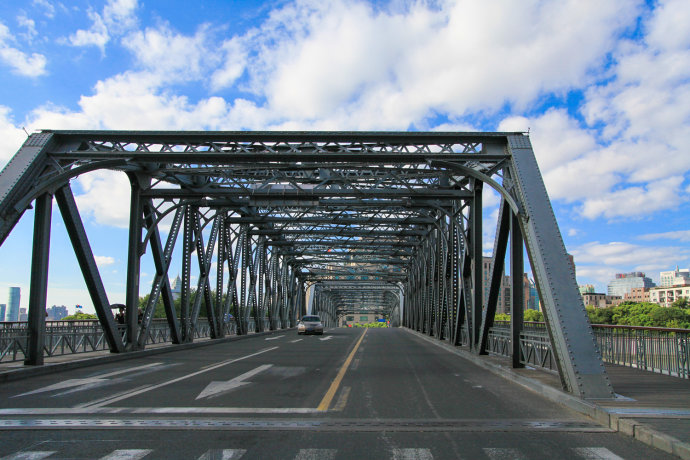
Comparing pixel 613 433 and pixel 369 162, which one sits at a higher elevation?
pixel 369 162

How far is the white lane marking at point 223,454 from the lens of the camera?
570 centimetres

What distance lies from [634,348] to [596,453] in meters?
9.89

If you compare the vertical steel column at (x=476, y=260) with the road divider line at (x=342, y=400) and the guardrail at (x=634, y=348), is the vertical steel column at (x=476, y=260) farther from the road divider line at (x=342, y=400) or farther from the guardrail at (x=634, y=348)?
the road divider line at (x=342, y=400)

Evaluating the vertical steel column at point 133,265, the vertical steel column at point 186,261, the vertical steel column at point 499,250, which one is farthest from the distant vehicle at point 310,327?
the vertical steel column at point 499,250

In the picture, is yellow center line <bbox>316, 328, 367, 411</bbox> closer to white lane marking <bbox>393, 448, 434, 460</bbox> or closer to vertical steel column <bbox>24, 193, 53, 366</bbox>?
white lane marking <bbox>393, 448, 434, 460</bbox>

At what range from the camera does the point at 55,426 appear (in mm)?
7113

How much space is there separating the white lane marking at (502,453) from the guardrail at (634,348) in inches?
227

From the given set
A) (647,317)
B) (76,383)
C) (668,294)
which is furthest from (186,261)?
(668,294)

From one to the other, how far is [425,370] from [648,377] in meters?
5.24

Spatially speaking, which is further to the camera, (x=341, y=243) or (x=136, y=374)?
(x=341, y=243)

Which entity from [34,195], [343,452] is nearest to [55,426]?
[343,452]

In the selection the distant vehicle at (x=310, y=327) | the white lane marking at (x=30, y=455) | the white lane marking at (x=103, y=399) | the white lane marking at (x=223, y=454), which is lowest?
the distant vehicle at (x=310, y=327)

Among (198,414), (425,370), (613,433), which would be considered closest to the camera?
(613,433)

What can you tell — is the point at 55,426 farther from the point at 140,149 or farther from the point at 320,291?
the point at 320,291
